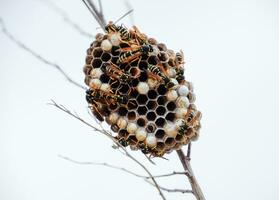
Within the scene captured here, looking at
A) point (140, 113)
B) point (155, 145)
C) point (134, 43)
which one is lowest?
point (155, 145)

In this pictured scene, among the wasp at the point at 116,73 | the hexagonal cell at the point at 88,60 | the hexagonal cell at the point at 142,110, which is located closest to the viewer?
the wasp at the point at 116,73

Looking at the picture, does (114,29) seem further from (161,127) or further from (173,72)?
(161,127)

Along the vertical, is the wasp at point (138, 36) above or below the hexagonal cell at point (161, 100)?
above

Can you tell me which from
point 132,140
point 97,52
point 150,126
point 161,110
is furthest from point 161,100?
point 97,52

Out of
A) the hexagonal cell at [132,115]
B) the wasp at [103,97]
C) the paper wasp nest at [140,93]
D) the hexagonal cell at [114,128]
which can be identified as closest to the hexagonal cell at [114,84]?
the paper wasp nest at [140,93]

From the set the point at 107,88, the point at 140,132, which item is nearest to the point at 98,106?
the point at 107,88

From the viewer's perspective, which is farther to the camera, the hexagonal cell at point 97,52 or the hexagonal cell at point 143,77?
the hexagonal cell at point 97,52

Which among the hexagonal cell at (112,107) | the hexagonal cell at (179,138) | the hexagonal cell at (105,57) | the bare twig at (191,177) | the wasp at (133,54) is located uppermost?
the hexagonal cell at (105,57)

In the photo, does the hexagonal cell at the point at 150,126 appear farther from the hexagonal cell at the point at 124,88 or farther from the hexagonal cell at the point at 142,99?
the hexagonal cell at the point at 124,88
